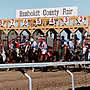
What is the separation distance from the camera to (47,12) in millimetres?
20266

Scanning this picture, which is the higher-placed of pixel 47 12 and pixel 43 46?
pixel 47 12

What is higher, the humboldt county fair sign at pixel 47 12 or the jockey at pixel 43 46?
the humboldt county fair sign at pixel 47 12

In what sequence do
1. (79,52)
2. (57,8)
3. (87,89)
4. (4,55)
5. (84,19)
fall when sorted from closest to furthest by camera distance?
1. (87,89)
2. (4,55)
3. (79,52)
4. (84,19)
5. (57,8)

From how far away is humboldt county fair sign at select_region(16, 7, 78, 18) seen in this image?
19516 mm

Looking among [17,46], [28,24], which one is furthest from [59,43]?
[28,24]

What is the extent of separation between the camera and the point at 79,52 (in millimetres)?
14625

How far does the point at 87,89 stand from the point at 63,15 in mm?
13445

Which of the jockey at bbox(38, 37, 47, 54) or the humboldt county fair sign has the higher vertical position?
the humboldt county fair sign

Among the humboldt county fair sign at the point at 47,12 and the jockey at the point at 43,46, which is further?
the humboldt county fair sign at the point at 47,12

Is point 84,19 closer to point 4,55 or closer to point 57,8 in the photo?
point 57,8

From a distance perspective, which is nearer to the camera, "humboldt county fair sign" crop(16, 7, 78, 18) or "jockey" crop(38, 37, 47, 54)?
"jockey" crop(38, 37, 47, 54)

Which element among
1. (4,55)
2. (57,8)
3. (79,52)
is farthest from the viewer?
(57,8)

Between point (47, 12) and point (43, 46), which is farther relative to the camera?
point (47, 12)

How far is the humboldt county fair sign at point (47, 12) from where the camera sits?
19516 mm
